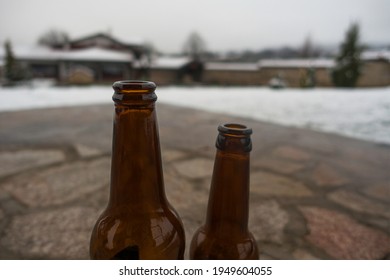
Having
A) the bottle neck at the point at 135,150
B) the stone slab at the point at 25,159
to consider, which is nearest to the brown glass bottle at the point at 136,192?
the bottle neck at the point at 135,150

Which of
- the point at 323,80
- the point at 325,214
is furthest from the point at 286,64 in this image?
the point at 325,214

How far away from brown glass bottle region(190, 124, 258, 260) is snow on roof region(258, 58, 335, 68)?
737 inches

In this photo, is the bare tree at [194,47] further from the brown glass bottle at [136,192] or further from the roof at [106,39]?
the brown glass bottle at [136,192]

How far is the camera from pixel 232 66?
2456cm

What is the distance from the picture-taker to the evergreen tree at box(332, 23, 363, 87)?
47.2 ft

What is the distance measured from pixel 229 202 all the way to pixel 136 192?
170 millimetres

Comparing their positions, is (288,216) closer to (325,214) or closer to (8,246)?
(325,214)

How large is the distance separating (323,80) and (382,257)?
67.3ft

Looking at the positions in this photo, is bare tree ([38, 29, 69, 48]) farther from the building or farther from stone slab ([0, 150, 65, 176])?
stone slab ([0, 150, 65, 176])

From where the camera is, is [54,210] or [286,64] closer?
[54,210]

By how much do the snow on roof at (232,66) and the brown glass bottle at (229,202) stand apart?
23788 millimetres
